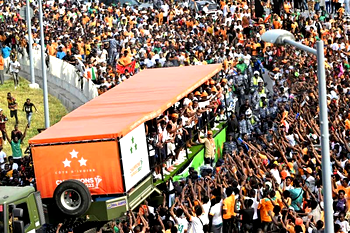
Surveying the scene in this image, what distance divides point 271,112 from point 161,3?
19928mm

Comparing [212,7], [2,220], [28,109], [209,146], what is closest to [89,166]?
[2,220]

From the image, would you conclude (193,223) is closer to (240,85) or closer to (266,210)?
(266,210)

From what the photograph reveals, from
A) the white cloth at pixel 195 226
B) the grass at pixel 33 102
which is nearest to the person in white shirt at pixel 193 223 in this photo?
the white cloth at pixel 195 226

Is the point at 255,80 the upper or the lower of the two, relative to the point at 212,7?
lower

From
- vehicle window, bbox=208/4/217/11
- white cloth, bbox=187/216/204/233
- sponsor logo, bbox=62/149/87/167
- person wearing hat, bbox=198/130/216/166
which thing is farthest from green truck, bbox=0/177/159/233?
vehicle window, bbox=208/4/217/11

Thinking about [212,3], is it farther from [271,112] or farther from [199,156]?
[199,156]

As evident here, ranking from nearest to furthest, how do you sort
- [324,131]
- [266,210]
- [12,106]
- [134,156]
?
1. [324,131]
2. [266,210]
3. [134,156]
4. [12,106]

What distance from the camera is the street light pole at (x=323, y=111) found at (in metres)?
12.9

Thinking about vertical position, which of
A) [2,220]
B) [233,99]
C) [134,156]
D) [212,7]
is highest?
[212,7]

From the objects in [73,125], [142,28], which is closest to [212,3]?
[142,28]

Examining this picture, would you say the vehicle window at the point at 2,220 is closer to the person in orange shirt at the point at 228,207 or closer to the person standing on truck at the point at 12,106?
the person in orange shirt at the point at 228,207

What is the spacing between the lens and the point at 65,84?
37.6 metres

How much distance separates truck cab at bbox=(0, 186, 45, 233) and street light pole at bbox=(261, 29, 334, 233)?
5178mm

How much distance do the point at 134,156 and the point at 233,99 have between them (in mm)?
10473
